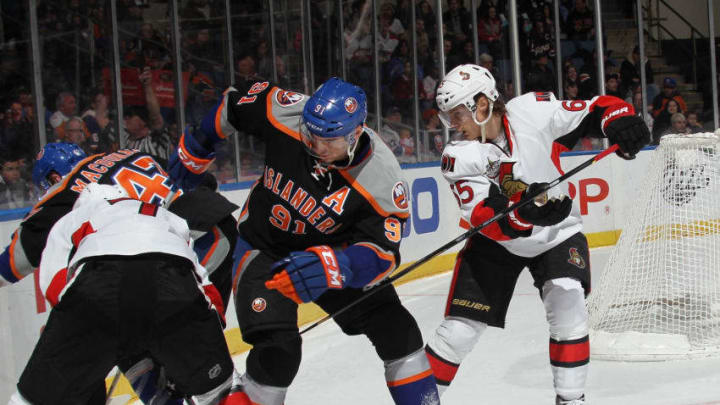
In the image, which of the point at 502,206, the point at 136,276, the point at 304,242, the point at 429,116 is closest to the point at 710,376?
the point at 502,206

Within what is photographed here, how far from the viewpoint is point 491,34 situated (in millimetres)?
8234

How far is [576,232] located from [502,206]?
1.00 ft

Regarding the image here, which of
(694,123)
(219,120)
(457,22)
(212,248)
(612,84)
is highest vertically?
(457,22)

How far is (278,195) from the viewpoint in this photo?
2732 millimetres

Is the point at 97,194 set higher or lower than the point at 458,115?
lower

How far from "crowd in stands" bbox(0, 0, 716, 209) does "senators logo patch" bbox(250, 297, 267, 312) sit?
119cm

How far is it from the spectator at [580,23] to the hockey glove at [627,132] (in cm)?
603

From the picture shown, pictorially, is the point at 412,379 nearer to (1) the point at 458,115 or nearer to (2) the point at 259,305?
(2) the point at 259,305

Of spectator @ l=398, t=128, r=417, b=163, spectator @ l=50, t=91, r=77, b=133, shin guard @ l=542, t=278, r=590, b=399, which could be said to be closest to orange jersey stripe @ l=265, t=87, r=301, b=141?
shin guard @ l=542, t=278, r=590, b=399

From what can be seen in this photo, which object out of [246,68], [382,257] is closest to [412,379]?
[382,257]

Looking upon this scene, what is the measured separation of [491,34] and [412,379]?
235 inches

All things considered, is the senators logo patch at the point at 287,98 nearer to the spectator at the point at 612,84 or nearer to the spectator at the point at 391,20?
the spectator at the point at 391,20

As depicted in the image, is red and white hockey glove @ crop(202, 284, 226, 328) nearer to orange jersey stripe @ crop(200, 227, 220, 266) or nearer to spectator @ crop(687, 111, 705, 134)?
orange jersey stripe @ crop(200, 227, 220, 266)

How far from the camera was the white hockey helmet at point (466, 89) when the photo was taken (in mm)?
3000
